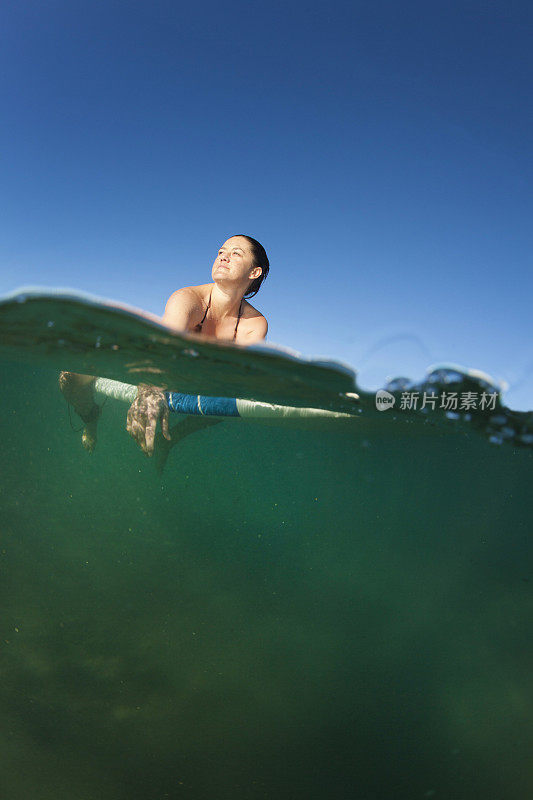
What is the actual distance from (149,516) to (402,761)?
4.31 meters

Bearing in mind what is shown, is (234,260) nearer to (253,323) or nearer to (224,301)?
(224,301)

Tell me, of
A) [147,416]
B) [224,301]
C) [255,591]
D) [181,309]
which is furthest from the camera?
[255,591]

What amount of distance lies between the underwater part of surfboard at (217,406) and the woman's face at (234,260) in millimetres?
2110

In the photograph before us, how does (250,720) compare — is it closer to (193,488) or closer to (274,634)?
(274,634)

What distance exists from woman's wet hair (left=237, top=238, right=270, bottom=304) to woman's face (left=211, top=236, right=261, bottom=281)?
41mm

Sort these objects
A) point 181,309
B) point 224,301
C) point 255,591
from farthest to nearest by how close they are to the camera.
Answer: point 255,591
point 224,301
point 181,309

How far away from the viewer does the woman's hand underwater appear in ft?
19.3

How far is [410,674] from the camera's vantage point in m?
5.30

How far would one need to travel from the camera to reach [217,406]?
6.53 meters

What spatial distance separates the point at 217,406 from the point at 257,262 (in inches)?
103

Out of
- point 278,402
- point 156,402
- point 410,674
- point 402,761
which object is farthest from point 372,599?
point 156,402

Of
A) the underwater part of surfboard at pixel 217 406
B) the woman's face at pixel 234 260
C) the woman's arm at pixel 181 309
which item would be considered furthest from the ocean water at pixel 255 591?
the woman's face at pixel 234 260

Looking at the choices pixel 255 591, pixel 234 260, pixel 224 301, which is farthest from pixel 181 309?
pixel 255 591

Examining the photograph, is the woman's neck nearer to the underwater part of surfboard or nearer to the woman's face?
the woman's face
